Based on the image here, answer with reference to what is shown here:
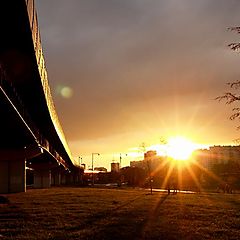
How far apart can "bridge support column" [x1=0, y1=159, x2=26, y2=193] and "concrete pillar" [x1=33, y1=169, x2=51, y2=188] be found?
33.9 meters

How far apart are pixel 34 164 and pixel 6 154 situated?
37.9m

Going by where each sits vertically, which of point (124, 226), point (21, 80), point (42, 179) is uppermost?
point (21, 80)

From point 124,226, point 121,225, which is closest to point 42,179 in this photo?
point 121,225

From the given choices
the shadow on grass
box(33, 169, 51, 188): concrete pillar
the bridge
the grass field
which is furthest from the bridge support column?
the shadow on grass

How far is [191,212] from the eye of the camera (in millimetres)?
25672

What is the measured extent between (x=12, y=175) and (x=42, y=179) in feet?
118

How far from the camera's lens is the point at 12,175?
63.1 metres

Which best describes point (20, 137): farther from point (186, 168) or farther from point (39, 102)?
point (186, 168)

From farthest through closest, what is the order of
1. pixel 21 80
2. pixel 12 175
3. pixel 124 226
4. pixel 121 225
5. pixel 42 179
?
pixel 42 179 < pixel 12 175 < pixel 21 80 < pixel 121 225 < pixel 124 226

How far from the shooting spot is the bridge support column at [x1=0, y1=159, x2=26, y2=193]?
62.2 meters

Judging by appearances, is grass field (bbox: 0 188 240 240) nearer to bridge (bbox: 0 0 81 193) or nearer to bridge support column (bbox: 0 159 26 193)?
bridge (bbox: 0 0 81 193)

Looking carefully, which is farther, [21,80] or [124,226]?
[21,80]

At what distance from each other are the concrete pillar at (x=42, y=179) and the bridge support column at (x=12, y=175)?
1333 inches

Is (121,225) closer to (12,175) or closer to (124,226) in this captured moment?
(124,226)
